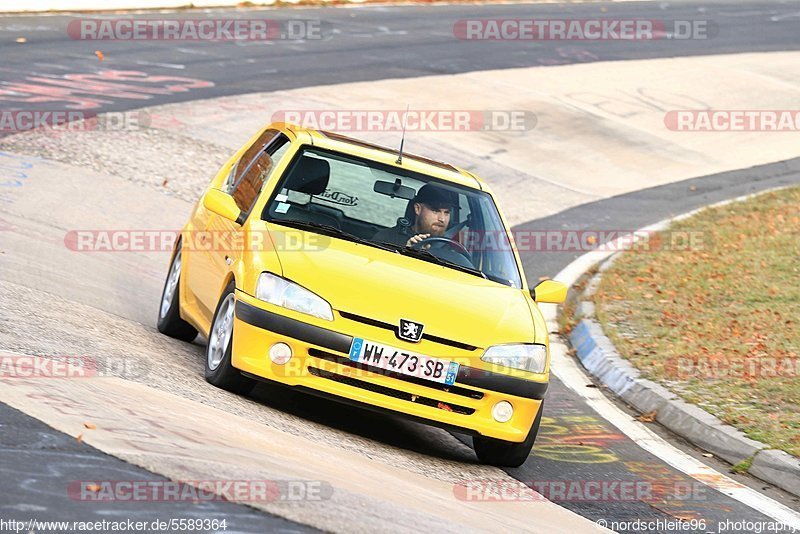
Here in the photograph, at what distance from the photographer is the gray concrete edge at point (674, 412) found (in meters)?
8.16

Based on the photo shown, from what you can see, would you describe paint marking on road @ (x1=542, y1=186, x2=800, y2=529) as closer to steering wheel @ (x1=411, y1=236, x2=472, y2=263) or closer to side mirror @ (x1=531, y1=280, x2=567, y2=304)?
side mirror @ (x1=531, y1=280, x2=567, y2=304)

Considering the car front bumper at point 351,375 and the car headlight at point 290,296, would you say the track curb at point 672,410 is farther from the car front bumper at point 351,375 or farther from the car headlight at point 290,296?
the car headlight at point 290,296

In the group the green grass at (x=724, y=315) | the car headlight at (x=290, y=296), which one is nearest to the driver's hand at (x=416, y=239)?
the car headlight at (x=290, y=296)

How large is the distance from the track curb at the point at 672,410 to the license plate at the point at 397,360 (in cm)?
231

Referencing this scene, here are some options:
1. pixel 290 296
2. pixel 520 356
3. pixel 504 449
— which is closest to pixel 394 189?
pixel 290 296

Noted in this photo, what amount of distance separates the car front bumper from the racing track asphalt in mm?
579

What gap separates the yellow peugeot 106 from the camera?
7.28 meters

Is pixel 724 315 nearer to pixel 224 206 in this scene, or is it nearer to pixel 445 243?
pixel 445 243

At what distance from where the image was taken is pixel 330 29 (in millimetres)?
27781

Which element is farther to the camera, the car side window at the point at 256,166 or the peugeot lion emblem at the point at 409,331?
the car side window at the point at 256,166

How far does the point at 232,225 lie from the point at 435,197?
1.34 metres

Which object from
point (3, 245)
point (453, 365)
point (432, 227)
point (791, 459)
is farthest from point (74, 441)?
point (3, 245)

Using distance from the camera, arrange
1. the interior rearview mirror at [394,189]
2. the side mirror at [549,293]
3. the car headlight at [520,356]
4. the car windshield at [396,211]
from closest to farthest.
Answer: the car headlight at [520,356] < the car windshield at [396,211] < the side mirror at [549,293] < the interior rearview mirror at [394,189]

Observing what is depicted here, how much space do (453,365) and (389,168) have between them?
6.22ft
